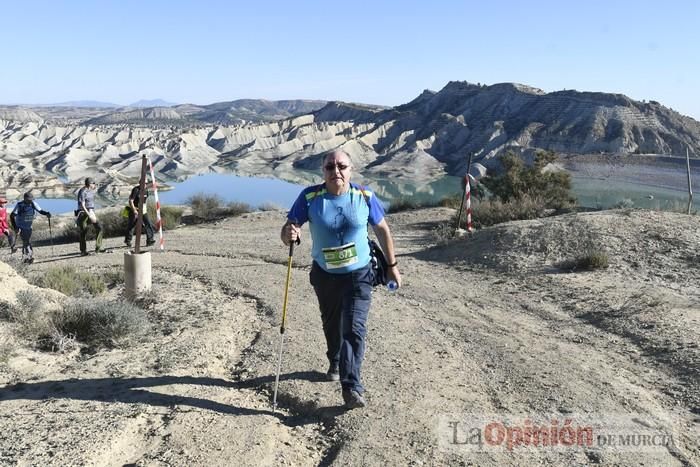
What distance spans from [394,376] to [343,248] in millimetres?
1460

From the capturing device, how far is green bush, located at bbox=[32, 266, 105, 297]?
8469mm

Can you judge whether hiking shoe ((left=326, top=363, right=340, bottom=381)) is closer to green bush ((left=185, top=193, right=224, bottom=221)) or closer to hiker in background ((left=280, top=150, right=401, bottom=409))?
hiker in background ((left=280, top=150, right=401, bottom=409))

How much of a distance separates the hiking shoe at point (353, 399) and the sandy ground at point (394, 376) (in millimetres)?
63

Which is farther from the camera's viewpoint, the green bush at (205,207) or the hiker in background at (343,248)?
the green bush at (205,207)

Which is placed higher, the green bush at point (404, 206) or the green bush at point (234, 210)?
the green bush at point (404, 206)

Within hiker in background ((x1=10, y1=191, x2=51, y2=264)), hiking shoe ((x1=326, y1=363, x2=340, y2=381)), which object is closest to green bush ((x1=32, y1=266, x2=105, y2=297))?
hiker in background ((x1=10, y1=191, x2=51, y2=264))

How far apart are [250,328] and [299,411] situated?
92.2 inches

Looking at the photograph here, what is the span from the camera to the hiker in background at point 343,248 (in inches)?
177

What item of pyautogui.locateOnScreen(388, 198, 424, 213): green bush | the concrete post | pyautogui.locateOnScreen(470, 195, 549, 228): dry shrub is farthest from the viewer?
pyautogui.locateOnScreen(388, 198, 424, 213): green bush

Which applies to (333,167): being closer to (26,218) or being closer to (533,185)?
(26,218)

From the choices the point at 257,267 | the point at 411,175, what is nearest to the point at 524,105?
the point at 411,175

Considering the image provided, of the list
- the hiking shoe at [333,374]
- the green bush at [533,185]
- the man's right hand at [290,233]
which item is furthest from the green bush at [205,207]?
the man's right hand at [290,233]

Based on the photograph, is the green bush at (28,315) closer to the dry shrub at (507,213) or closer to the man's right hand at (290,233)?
the man's right hand at (290,233)

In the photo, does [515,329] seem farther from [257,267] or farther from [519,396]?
[257,267]
